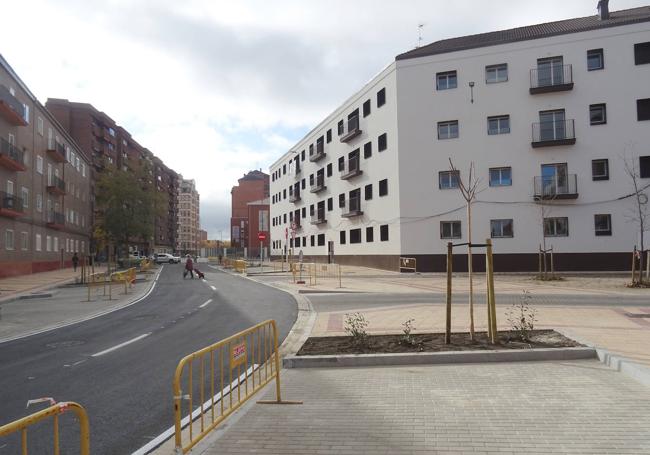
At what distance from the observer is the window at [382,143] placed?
3444cm

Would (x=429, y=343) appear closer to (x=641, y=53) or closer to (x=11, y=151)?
(x=641, y=53)

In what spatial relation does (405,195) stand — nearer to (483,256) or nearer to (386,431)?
(483,256)

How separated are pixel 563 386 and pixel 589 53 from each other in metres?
30.3

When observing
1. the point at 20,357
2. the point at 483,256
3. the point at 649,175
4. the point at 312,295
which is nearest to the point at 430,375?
the point at 20,357

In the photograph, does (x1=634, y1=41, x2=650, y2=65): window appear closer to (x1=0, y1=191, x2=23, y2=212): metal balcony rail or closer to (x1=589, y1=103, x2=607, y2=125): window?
(x1=589, y1=103, x2=607, y2=125): window

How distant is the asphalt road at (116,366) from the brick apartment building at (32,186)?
72.0ft

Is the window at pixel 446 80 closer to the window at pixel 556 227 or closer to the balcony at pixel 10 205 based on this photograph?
the window at pixel 556 227

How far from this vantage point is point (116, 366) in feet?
25.4

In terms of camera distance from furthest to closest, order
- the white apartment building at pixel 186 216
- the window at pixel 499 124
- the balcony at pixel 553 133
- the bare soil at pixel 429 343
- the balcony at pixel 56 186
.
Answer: the white apartment building at pixel 186 216, the balcony at pixel 56 186, the window at pixel 499 124, the balcony at pixel 553 133, the bare soil at pixel 429 343

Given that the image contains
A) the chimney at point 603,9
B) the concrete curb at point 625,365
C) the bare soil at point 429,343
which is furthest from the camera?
the chimney at point 603,9

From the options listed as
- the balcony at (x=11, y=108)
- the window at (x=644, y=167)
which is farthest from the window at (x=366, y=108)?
the balcony at (x=11, y=108)

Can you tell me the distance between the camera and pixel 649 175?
2866cm

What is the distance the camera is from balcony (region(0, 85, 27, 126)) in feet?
98.3

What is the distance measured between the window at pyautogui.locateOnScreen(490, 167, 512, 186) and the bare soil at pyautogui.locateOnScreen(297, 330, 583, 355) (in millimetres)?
22936
